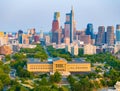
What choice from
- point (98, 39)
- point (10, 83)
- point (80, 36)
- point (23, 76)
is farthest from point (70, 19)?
point (10, 83)

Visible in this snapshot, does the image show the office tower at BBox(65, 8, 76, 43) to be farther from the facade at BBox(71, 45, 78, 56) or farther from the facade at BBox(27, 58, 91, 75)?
the facade at BBox(27, 58, 91, 75)

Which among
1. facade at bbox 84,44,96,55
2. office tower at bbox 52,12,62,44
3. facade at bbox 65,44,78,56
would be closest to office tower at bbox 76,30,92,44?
office tower at bbox 52,12,62,44

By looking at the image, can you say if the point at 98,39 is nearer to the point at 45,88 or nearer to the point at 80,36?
the point at 80,36

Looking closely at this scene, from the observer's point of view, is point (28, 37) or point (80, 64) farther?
point (28, 37)

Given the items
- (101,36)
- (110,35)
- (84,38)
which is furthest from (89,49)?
(84,38)

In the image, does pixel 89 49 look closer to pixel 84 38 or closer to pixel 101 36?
pixel 101 36
